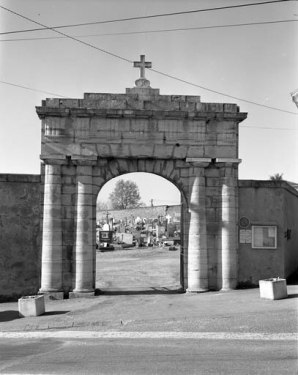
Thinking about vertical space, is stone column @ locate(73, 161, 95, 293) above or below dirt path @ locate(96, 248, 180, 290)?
above

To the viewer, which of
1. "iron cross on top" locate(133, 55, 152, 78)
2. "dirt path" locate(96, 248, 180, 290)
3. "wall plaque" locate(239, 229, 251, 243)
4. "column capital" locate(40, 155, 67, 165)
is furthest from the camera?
"dirt path" locate(96, 248, 180, 290)

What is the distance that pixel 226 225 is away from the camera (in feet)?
43.2

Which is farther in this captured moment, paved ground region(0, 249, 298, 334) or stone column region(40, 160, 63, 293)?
stone column region(40, 160, 63, 293)

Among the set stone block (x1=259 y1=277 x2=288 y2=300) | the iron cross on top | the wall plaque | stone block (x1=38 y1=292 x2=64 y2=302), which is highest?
the iron cross on top

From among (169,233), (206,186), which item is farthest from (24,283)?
(169,233)

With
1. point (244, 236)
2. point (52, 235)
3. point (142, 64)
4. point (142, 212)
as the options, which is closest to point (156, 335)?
point (52, 235)

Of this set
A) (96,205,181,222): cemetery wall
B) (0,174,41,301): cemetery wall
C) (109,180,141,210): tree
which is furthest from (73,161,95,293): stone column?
(109,180,141,210): tree

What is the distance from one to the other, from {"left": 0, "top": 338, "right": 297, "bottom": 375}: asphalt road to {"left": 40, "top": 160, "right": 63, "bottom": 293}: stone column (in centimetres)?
437

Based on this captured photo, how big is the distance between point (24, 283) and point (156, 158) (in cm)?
570

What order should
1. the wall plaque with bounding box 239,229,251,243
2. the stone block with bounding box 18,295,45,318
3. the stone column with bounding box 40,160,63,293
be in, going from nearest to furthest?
the stone block with bounding box 18,295,45,318
the stone column with bounding box 40,160,63,293
the wall plaque with bounding box 239,229,251,243

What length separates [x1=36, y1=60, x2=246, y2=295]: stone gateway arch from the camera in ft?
41.8

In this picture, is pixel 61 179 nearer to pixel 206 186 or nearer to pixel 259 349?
pixel 206 186

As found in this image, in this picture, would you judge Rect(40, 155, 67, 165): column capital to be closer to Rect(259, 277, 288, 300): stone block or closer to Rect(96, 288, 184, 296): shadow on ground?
Rect(96, 288, 184, 296): shadow on ground

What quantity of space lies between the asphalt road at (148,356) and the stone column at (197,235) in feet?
16.7
